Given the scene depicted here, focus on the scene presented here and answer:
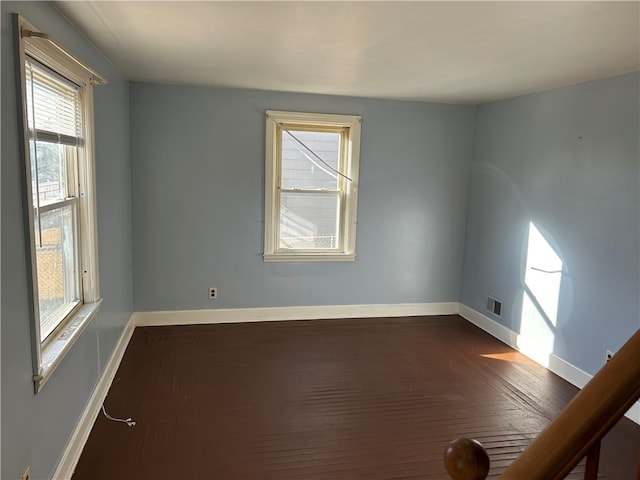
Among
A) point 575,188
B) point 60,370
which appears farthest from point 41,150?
point 575,188

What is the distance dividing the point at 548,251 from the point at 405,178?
1636mm

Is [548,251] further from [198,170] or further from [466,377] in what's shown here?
[198,170]

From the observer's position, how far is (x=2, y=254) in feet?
5.26

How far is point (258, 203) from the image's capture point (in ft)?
15.2

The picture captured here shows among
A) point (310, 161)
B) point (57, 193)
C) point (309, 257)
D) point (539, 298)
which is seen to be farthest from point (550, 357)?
point (57, 193)

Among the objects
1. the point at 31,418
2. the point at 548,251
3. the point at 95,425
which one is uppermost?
the point at 548,251

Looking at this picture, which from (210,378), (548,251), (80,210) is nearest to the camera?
(80,210)

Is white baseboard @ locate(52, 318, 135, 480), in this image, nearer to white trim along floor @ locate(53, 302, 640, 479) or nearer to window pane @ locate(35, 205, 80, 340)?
white trim along floor @ locate(53, 302, 640, 479)

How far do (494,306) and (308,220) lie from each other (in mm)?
2086

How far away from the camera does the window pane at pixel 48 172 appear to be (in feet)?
6.54

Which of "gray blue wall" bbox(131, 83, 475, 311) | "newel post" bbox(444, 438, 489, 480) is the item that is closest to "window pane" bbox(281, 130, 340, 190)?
"gray blue wall" bbox(131, 83, 475, 311)

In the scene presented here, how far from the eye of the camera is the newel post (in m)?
0.80

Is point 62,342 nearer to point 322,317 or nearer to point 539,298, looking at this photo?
point 322,317

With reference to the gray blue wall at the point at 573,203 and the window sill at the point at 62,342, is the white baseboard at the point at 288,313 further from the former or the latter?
the window sill at the point at 62,342
